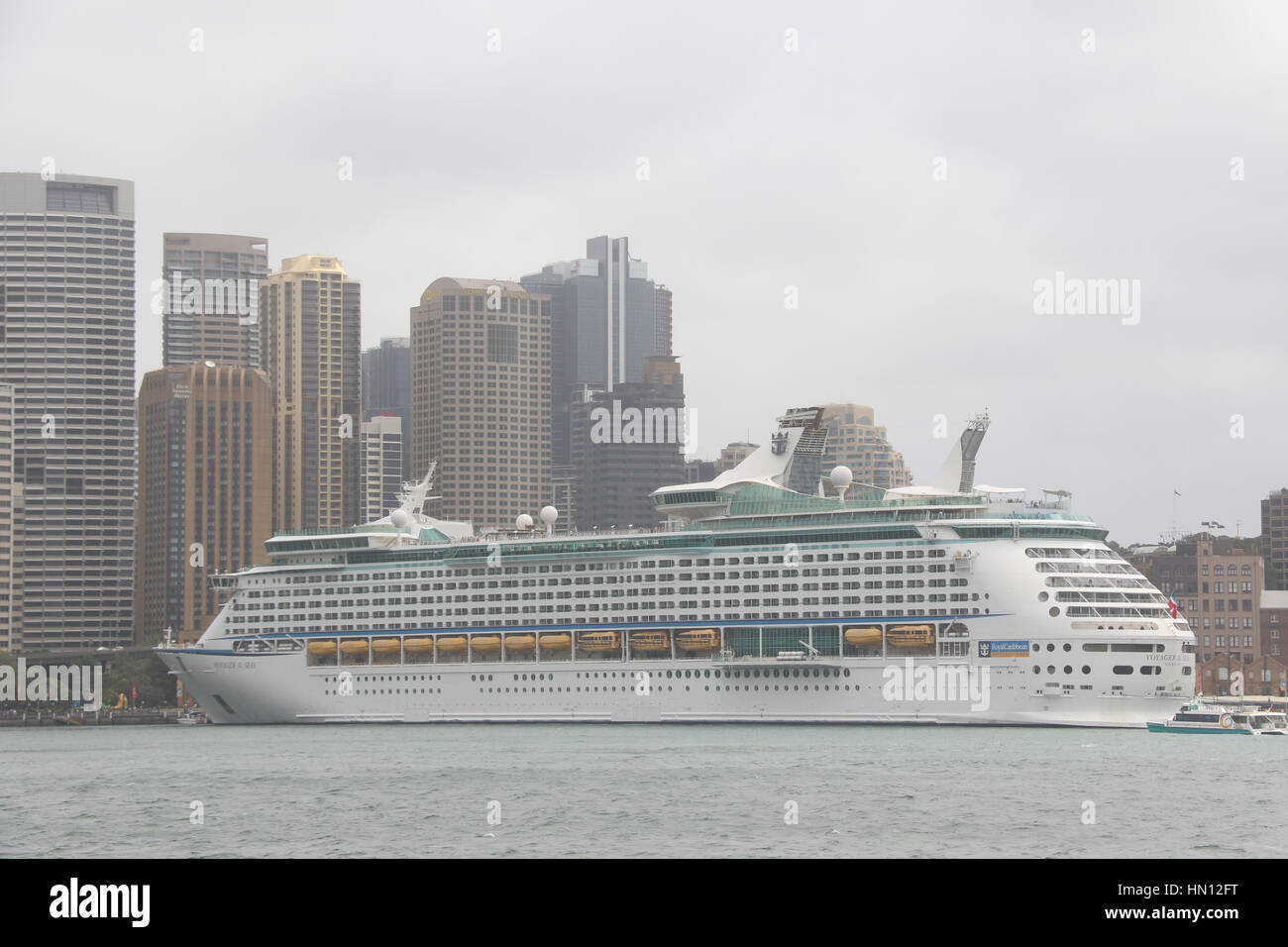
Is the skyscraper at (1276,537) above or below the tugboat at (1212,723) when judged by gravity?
above

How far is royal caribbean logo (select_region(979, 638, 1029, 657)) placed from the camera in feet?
276

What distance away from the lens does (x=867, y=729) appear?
8631cm

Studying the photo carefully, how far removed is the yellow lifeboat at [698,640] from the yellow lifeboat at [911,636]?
10524 millimetres

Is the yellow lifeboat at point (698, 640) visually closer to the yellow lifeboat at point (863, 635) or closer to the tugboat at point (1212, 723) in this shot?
the yellow lifeboat at point (863, 635)

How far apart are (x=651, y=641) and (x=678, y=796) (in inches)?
1733

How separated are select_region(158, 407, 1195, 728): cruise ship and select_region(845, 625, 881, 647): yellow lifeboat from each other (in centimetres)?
16

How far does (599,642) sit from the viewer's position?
3890 inches

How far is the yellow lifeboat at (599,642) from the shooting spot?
323 feet

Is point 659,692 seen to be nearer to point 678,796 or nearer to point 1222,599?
point 678,796

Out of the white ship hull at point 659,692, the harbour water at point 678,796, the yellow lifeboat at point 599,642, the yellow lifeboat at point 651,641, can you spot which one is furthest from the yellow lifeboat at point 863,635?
the yellow lifeboat at point 599,642

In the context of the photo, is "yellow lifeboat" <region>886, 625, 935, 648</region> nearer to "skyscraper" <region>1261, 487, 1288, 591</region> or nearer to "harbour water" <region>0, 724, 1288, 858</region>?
"harbour water" <region>0, 724, 1288, 858</region>
